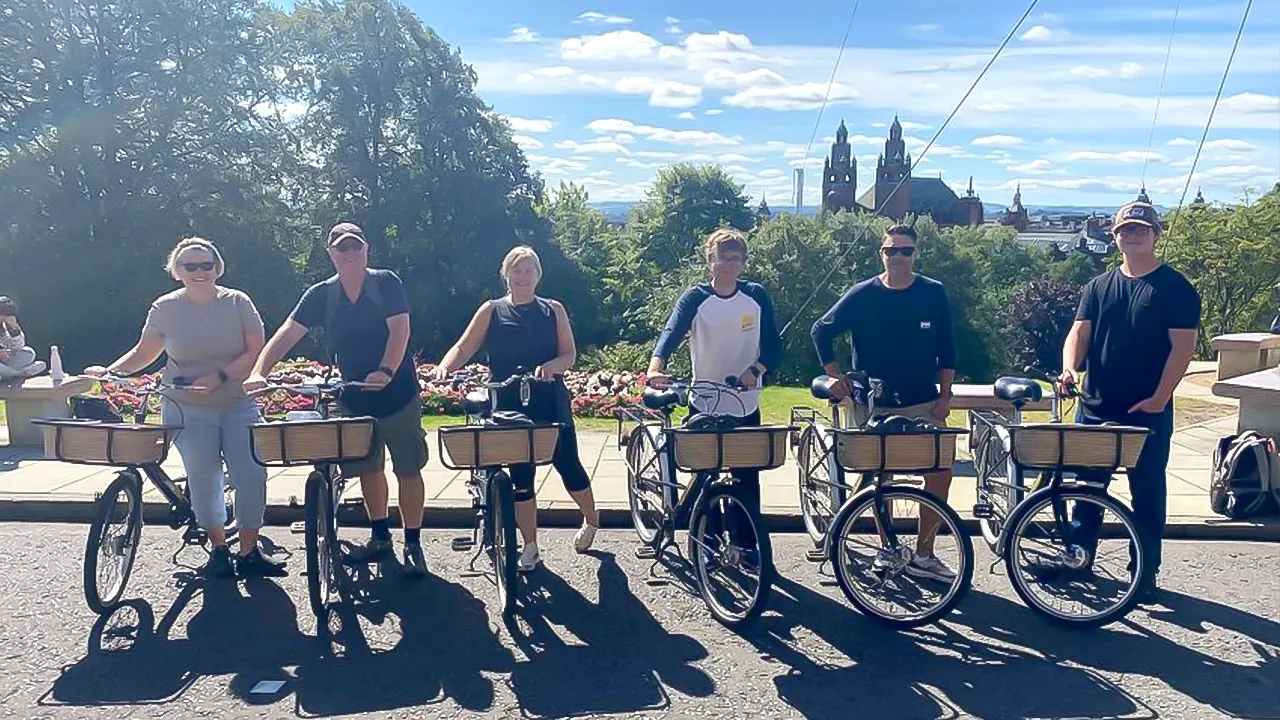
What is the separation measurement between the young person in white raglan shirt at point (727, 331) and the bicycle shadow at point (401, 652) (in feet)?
4.99

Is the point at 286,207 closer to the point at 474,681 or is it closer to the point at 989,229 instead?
the point at 474,681

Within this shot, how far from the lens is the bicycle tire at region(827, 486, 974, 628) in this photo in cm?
475

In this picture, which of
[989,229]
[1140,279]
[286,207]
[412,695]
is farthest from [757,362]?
[989,229]

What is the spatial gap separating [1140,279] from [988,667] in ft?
6.74

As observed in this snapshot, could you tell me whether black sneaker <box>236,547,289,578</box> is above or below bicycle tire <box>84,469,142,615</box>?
below

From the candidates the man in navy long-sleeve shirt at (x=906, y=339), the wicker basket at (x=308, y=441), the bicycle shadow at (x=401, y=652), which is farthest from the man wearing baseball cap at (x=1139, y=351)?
the wicker basket at (x=308, y=441)

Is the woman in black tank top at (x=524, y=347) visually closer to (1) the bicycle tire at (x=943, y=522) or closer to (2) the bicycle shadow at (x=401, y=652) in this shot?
(2) the bicycle shadow at (x=401, y=652)

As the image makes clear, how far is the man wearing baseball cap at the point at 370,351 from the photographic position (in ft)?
17.4

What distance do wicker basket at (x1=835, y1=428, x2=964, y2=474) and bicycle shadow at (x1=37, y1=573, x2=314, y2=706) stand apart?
2.63 metres

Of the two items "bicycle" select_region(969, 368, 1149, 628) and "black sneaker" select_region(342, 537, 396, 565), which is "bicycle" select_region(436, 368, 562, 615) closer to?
"black sneaker" select_region(342, 537, 396, 565)

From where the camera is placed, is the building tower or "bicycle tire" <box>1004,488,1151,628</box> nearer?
"bicycle tire" <box>1004,488,1151,628</box>

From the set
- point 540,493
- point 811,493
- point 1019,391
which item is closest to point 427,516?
point 540,493

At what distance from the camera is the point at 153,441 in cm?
499

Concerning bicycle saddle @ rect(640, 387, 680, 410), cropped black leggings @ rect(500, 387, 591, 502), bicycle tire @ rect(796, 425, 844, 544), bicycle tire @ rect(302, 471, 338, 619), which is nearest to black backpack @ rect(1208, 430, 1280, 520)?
bicycle tire @ rect(796, 425, 844, 544)
